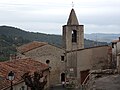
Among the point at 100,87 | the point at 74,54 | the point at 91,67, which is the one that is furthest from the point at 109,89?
the point at 74,54

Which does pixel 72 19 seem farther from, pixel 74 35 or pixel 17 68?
pixel 17 68

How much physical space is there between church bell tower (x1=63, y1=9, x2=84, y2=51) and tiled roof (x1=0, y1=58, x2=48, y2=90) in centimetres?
854

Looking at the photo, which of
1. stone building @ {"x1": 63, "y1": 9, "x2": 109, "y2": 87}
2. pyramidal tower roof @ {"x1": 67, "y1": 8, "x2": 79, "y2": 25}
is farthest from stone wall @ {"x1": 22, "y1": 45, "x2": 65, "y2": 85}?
pyramidal tower roof @ {"x1": 67, "y1": 8, "x2": 79, "y2": 25}

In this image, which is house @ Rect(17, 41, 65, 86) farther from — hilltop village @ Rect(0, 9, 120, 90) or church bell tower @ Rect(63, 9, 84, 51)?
church bell tower @ Rect(63, 9, 84, 51)

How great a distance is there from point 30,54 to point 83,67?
9098 millimetres

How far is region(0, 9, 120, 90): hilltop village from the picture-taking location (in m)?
22.1

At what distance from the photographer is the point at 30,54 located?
3703cm

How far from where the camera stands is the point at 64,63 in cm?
3822

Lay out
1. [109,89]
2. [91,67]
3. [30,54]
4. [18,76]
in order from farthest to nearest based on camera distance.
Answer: [30,54], [91,67], [18,76], [109,89]

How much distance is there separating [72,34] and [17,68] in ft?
47.5

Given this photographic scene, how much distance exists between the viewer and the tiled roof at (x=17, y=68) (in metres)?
20.9

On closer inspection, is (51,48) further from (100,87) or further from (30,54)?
(100,87)

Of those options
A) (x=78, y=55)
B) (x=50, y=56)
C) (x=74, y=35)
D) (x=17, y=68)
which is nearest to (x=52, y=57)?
(x=50, y=56)

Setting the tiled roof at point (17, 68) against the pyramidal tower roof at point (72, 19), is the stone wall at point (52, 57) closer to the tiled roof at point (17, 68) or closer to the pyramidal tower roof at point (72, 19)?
the pyramidal tower roof at point (72, 19)
